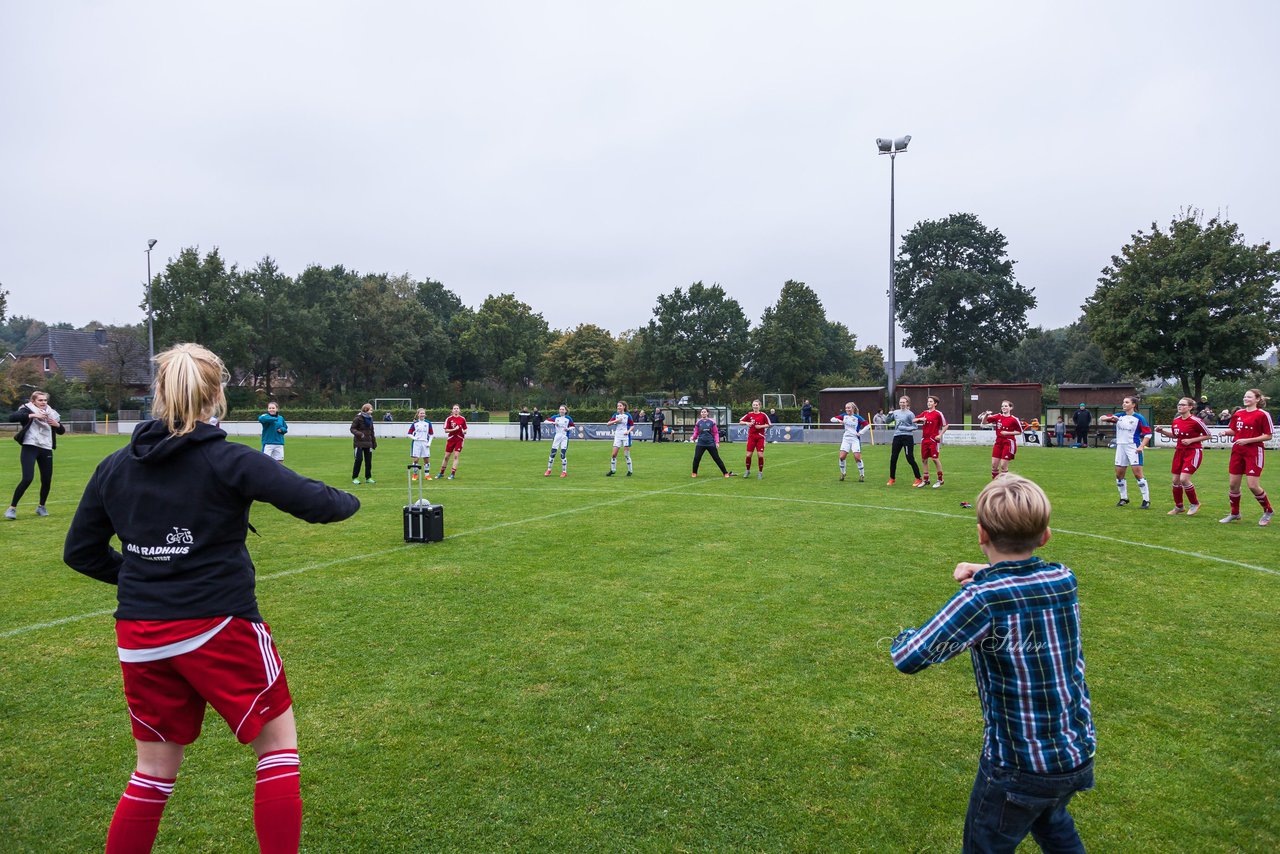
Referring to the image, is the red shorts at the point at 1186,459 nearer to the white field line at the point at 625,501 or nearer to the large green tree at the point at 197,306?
the white field line at the point at 625,501

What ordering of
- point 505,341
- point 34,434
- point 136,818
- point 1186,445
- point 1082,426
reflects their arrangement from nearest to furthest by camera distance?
point 136,818, point 34,434, point 1186,445, point 1082,426, point 505,341

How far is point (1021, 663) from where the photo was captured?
2.31 metres

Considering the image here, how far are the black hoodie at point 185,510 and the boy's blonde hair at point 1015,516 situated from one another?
2.23 metres

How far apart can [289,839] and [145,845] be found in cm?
52

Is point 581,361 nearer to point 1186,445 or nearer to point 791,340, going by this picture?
point 791,340

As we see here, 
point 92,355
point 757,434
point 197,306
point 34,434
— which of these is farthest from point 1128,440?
point 92,355

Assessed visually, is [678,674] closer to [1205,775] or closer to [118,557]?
[1205,775]

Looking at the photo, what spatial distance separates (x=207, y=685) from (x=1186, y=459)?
14.9m

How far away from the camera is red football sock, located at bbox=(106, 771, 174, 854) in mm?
2576

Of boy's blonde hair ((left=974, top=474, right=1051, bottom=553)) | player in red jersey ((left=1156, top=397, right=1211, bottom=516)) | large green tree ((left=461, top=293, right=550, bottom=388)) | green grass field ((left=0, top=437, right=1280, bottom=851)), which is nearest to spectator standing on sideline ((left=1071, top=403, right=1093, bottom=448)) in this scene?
player in red jersey ((left=1156, top=397, right=1211, bottom=516))

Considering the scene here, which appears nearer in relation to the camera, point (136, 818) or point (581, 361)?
point (136, 818)

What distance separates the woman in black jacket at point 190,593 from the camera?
248cm

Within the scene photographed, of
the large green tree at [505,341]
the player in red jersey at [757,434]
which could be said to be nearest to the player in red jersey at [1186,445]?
the player in red jersey at [757,434]

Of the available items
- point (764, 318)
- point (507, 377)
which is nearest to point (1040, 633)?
point (764, 318)
